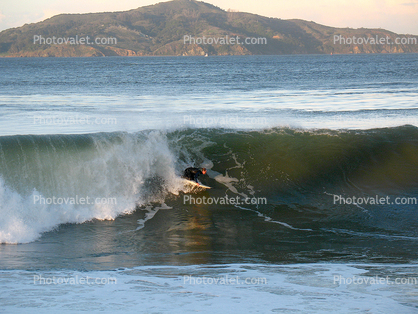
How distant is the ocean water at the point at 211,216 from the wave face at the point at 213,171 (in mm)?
46

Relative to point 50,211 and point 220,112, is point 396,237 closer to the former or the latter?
point 50,211

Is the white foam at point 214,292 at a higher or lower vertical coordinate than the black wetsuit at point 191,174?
lower

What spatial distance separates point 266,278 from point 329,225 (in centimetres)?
418

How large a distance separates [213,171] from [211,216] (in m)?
3.04

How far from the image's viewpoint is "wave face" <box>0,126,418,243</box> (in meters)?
10.5

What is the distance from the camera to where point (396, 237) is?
30.0ft

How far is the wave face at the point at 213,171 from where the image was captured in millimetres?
10508

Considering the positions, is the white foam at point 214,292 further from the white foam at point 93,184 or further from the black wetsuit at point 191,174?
the black wetsuit at point 191,174

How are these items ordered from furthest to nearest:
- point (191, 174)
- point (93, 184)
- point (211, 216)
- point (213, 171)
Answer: point (213, 171)
point (191, 174)
point (93, 184)
point (211, 216)

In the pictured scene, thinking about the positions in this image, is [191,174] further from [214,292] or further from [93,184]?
[214,292]

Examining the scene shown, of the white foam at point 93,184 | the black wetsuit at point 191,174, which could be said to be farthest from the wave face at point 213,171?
the black wetsuit at point 191,174

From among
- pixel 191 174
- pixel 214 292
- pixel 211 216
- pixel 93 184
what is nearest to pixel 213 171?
pixel 191 174

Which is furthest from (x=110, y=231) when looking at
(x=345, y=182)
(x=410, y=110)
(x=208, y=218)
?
(x=410, y=110)

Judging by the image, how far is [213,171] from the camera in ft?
44.9
